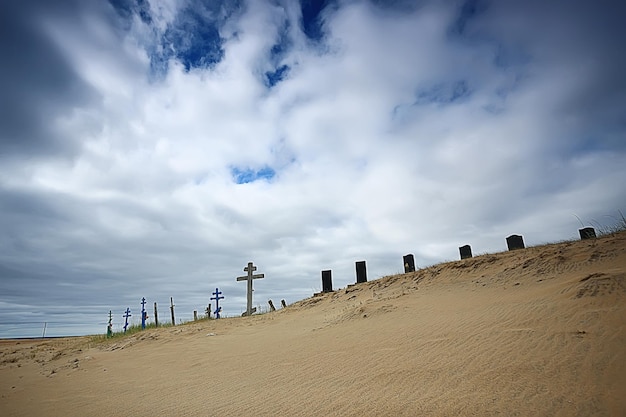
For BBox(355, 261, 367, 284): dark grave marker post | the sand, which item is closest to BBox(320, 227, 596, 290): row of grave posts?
BBox(355, 261, 367, 284): dark grave marker post

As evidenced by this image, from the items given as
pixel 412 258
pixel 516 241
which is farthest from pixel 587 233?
pixel 412 258

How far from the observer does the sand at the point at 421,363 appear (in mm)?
3342

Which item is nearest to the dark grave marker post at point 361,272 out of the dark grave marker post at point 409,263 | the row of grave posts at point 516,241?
the dark grave marker post at point 409,263

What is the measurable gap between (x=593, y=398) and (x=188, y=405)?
4.39m

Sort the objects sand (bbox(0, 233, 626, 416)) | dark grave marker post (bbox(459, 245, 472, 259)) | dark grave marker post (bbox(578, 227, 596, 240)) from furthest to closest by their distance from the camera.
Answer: dark grave marker post (bbox(459, 245, 472, 259)) < dark grave marker post (bbox(578, 227, 596, 240)) < sand (bbox(0, 233, 626, 416))

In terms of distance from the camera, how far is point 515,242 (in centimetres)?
A: 1173

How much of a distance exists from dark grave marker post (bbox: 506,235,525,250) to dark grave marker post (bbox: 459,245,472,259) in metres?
1.27

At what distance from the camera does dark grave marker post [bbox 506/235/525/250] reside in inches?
458

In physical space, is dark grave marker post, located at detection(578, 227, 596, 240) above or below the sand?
above

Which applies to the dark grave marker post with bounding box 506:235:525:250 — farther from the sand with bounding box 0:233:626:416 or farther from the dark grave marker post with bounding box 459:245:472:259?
the sand with bounding box 0:233:626:416

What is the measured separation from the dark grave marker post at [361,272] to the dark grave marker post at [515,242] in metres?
5.71

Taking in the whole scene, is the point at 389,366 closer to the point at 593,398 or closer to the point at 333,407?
the point at 333,407

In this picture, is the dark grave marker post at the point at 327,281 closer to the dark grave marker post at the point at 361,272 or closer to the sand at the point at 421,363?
the dark grave marker post at the point at 361,272

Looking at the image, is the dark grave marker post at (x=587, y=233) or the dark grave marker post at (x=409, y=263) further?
the dark grave marker post at (x=409, y=263)
